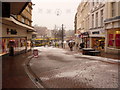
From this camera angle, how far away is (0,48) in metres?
13.7

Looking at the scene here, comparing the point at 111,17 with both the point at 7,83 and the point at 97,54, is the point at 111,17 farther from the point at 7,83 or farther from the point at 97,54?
the point at 7,83

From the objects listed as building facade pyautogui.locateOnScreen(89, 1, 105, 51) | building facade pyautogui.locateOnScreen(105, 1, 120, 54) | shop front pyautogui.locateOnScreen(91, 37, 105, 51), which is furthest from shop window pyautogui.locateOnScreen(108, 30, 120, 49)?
shop front pyautogui.locateOnScreen(91, 37, 105, 51)

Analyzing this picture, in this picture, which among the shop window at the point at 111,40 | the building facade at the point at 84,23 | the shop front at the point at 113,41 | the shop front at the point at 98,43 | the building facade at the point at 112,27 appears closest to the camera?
the building facade at the point at 112,27

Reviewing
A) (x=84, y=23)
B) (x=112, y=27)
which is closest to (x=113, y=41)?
(x=112, y=27)

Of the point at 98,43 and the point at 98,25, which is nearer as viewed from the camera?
the point at 98,25

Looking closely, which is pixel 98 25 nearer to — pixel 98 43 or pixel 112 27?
pixel 98 43

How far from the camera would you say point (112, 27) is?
18.0 metres

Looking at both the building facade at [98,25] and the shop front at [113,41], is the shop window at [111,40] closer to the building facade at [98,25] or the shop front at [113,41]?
the shop front at [113,41]

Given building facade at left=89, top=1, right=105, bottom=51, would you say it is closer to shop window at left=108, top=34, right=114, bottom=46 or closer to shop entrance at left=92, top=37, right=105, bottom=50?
shop entrance at left=92, top=37, right=105, bottom=50

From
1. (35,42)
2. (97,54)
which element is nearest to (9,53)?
(97,54)

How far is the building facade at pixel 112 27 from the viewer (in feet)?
56.9

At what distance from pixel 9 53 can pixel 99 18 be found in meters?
15.7

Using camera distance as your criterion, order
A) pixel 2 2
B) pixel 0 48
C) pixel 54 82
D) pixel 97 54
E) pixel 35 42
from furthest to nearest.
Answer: pixel 35 42, pixel 97 54, pixel 0 48, pixel 2 2, pixel 54 82

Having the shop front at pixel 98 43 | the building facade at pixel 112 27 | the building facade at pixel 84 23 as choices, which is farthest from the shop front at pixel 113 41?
the building facade at pixel 84 23
